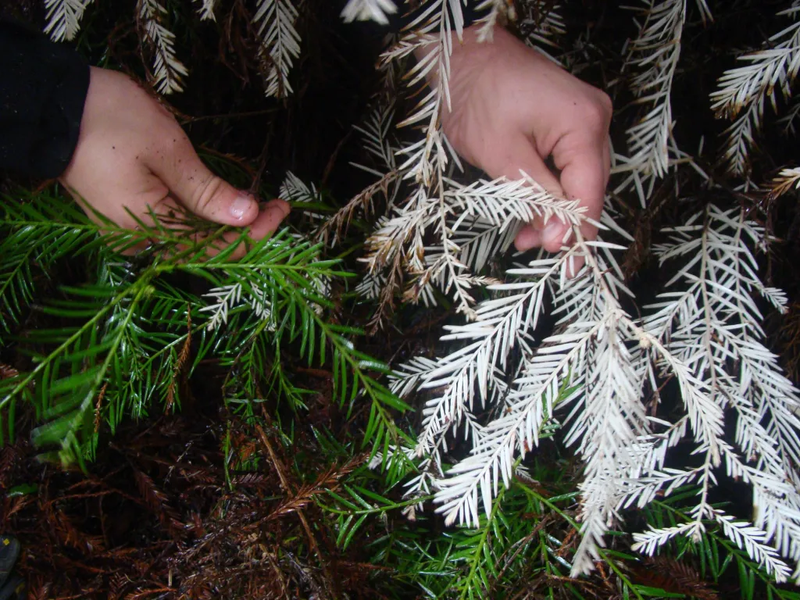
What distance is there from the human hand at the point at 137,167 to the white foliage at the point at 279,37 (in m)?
0.15

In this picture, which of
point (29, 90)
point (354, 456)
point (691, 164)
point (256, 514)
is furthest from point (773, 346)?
point (29, 90)

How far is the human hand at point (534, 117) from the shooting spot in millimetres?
618

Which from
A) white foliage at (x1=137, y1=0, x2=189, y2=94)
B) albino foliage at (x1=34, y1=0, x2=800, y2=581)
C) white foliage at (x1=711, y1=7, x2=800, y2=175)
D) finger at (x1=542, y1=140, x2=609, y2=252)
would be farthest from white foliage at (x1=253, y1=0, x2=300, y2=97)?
white foliage at (x1=711, y1=7, x2=800, y2=175)

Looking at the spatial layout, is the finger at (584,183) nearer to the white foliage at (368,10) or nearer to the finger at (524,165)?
the finger at (524,165)

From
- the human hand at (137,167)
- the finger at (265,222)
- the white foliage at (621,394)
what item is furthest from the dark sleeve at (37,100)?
the white foliage at (621,394)

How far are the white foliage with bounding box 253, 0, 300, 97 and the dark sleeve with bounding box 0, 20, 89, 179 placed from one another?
24 centimetres

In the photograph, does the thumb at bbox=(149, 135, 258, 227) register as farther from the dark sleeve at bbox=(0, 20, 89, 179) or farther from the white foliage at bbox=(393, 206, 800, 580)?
the white foliage at bbox=(393, 206, 800, 580)

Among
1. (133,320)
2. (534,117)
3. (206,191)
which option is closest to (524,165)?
(534,117)

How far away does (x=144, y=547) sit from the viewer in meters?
0.80

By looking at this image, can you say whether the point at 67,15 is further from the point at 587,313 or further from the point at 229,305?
the point at 587,313

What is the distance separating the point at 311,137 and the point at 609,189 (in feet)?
1.77

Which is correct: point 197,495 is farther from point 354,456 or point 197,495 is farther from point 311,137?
point 311,137

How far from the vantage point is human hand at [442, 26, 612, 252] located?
0.62 meters

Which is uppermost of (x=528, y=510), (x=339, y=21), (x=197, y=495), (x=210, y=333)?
(x=339, y=21)
